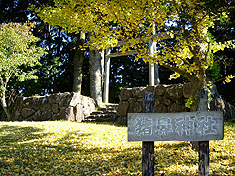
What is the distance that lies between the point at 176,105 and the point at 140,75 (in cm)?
756

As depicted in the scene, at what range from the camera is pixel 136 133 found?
3.07 m

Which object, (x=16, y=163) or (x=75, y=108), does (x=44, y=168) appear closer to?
(x=16, y=163)

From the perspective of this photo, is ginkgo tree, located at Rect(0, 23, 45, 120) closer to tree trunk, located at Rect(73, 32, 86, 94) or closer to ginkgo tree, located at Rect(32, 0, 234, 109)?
tree trunk, located at Rect(73, 32, 86, 94)

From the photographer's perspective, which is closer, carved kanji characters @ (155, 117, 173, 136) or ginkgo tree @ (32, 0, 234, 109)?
carved kanji characters @ (155, 117, 173, 136)

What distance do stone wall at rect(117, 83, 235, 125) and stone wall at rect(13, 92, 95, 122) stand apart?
5.36 ft

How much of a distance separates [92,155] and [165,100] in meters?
3.61

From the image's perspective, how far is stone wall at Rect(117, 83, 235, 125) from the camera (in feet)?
24.5

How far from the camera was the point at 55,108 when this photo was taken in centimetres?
937

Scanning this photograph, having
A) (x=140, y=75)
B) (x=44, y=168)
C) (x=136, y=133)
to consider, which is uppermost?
(x=140, y=75)

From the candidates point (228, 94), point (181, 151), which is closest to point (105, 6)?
point (181, 151)

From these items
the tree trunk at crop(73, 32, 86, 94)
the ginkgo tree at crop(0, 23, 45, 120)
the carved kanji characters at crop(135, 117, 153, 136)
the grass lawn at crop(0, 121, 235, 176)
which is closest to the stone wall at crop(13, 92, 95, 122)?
the ginkgo tree at crop(0, 23, 45, 120)

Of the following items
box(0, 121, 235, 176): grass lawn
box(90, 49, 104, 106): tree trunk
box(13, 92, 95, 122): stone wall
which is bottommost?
box(0, 121, 235, 176): grass lawn

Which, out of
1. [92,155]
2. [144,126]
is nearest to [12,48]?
[92,155]

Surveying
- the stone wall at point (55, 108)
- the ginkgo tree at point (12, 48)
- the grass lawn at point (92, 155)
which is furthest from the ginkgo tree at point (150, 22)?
the ginkgo tree at point (12, 48)
